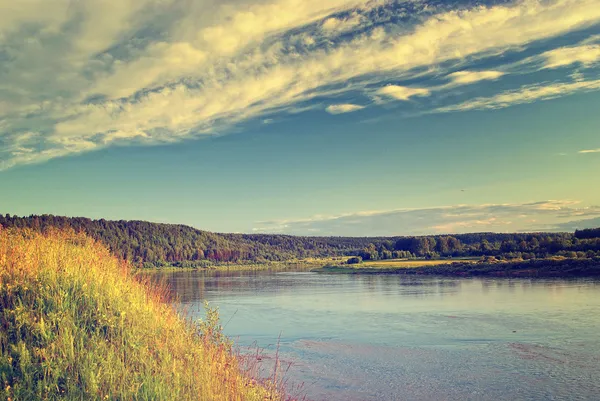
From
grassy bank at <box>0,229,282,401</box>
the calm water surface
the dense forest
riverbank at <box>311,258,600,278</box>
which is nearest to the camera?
grassy bank at <box>0,229,282,401</box>

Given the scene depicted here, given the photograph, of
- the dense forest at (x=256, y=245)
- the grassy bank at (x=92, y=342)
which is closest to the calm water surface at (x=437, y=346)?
the grassy bank at (x=92, y=342)

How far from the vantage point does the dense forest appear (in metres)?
67.8

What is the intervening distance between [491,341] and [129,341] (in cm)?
1347

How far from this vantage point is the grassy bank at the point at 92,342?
723 cm

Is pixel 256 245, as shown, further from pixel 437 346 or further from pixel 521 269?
pixel 437 346

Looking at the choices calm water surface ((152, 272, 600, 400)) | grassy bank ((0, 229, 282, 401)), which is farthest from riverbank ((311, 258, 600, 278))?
grassy bank ((0, 229, 282, 401))

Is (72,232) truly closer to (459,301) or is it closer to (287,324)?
(287,324)

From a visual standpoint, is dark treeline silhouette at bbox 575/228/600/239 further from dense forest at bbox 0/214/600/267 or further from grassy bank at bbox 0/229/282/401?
grassy bank at bbox 0/229/282/401

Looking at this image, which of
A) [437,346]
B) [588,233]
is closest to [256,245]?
[588,233]

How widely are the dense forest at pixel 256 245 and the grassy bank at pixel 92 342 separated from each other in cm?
4955

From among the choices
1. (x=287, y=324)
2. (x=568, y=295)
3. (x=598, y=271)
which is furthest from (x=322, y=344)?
(x=598, y=271)

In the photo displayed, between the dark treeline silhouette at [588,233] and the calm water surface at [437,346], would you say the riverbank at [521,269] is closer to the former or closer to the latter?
the dark treeline silhouette at [588,233]

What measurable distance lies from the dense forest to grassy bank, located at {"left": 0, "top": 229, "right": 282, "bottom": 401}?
163 feet

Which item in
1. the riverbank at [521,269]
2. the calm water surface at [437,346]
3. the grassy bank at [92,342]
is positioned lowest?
the riverbank at [521,269]
